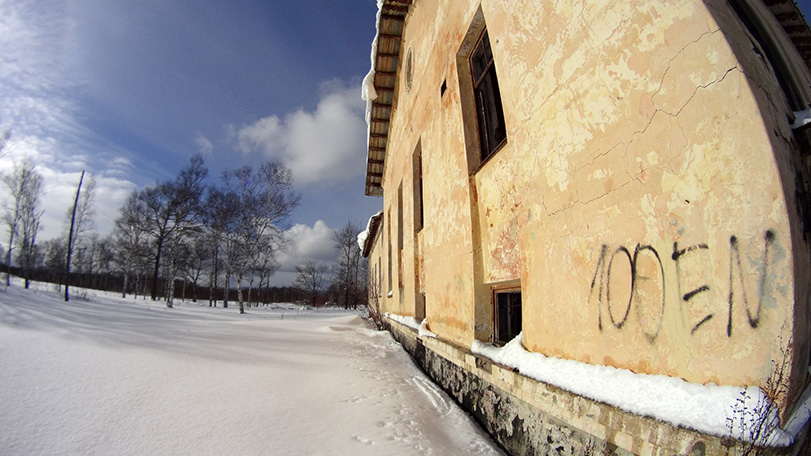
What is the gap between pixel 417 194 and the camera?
7.41m

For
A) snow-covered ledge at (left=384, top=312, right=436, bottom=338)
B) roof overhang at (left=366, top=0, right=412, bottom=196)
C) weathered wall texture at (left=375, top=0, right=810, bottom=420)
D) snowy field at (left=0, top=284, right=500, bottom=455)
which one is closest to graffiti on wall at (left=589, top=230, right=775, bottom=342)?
weathered wall texture at (left=375, top=0, right=810, bottom=420)

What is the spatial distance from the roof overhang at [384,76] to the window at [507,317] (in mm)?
7227

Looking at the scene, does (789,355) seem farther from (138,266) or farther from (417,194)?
(138,266)

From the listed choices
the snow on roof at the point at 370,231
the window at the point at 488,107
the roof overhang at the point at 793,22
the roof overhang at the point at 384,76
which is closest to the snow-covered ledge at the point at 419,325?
the window at the point at 488,107

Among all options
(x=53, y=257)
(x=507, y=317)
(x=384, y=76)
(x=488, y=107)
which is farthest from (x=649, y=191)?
(x=53, y=257)

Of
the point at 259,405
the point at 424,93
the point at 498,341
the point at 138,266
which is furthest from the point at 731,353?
the point at 138,266

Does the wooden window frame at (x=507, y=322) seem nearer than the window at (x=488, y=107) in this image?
Yes

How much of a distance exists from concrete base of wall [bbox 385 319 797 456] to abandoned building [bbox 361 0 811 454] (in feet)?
0.04

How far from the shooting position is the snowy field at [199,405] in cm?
235

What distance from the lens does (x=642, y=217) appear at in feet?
5.86

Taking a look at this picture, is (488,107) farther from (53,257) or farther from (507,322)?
(53,257)

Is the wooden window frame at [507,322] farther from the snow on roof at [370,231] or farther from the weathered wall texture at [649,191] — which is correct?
the snow on roof at [370,231]

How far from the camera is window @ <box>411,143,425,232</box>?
7.17 metres

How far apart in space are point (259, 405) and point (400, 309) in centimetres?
595
